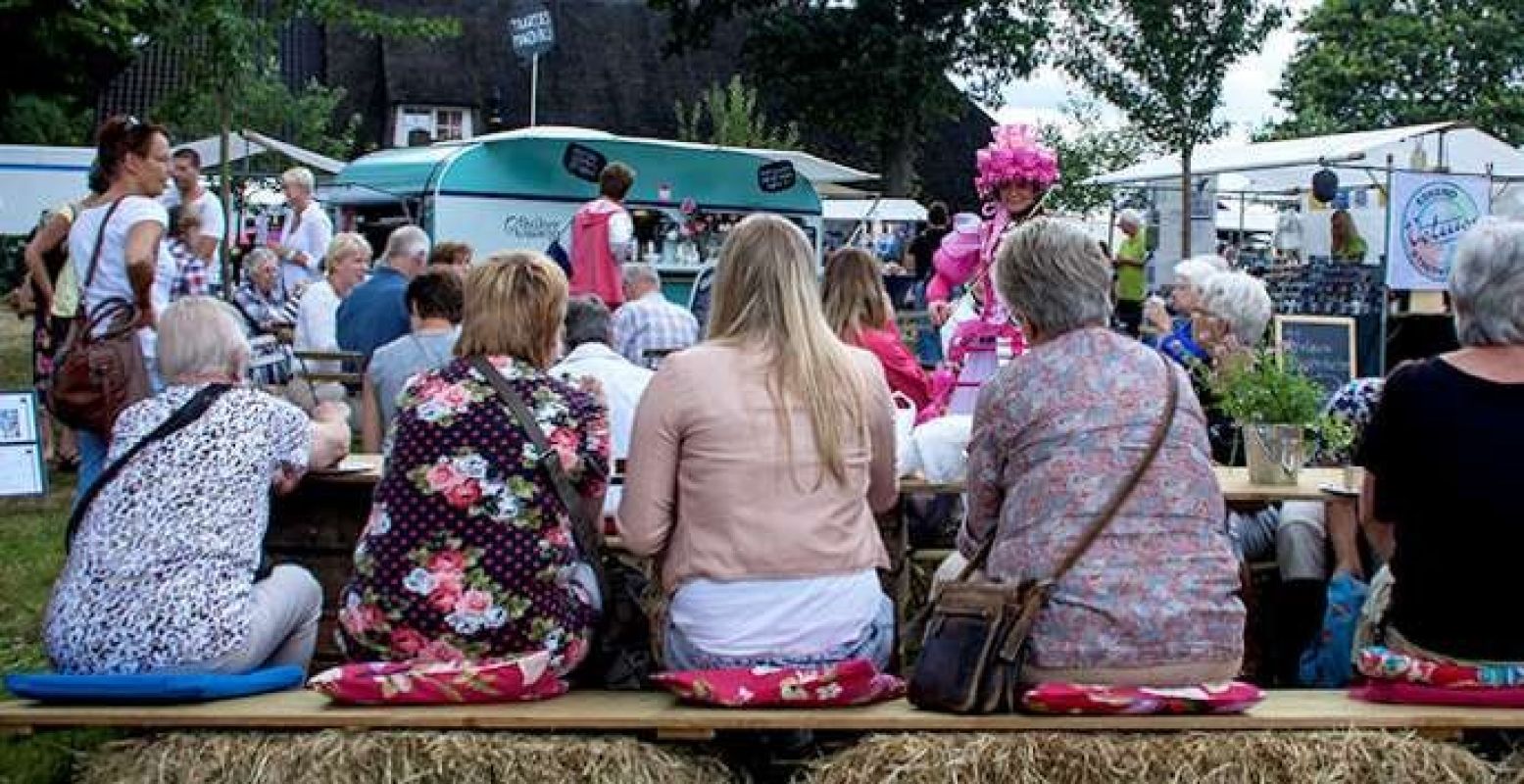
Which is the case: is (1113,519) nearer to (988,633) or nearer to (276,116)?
(988,633)

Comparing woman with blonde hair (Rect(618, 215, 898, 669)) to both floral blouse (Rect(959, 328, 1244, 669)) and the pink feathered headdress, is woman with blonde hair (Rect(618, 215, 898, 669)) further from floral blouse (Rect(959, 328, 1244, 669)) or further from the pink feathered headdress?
the pink feathered headdress

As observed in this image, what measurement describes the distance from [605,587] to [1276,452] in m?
1.76

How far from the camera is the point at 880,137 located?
33156mm

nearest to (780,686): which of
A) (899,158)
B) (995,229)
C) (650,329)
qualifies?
(995,229)

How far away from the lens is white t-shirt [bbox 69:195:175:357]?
22.0ft

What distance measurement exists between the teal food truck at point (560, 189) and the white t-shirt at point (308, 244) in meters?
1.98

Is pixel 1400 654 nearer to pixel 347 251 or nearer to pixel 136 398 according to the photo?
pixel 136 398

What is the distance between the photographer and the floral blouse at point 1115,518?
3.75m

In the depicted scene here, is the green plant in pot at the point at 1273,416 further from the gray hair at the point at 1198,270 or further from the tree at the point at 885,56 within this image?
the tree at the point at 885,56

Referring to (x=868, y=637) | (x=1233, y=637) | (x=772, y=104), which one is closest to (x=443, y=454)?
(x=868, y=637)

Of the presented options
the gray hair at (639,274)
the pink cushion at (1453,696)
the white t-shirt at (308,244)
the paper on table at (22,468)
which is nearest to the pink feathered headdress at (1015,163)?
the pink cushion at (1453,696)

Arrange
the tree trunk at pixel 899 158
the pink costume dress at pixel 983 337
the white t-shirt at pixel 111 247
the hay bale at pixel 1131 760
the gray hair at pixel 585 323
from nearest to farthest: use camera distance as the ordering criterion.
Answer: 1. the hay bale at pixel 1131 760
2. the gray hair at pixel 585 323
3. the pink costume dress at pixel 983 337
4. the white t-shirt at pixel 111 247
5. the tree trunk at pixel 899 158

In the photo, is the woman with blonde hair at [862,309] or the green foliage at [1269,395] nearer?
the green foliage at [1269,395]

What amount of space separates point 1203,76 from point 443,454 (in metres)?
21.4
